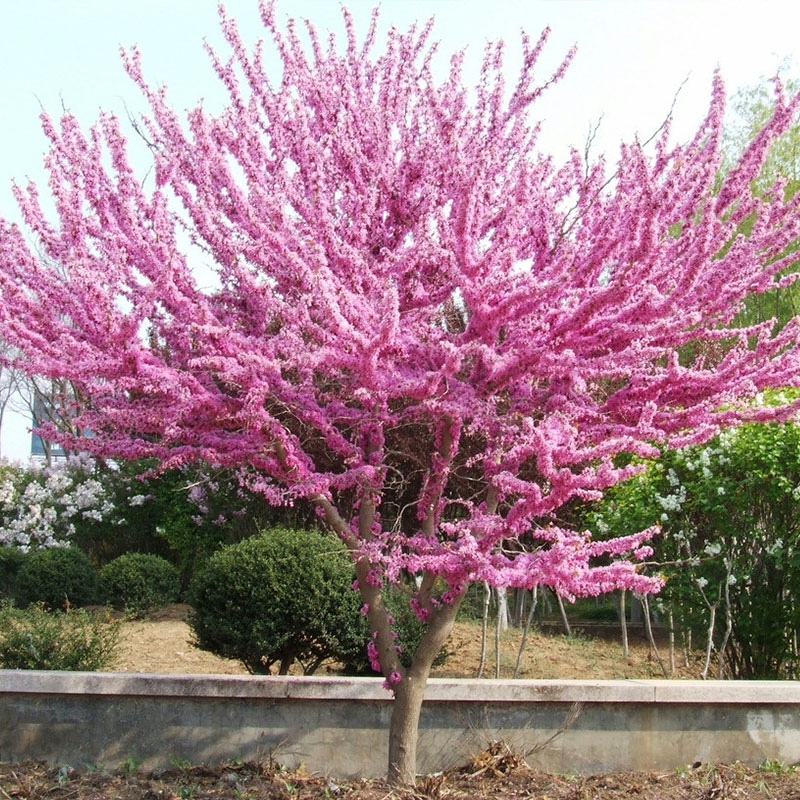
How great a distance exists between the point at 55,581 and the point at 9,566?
8.26 feet

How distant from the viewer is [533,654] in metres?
8.63

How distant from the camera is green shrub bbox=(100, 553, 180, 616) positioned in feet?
37.6

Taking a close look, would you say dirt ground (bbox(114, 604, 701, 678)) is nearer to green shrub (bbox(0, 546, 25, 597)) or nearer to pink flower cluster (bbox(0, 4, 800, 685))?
pink flower cluster (bbox(0, 4, 800, 685))

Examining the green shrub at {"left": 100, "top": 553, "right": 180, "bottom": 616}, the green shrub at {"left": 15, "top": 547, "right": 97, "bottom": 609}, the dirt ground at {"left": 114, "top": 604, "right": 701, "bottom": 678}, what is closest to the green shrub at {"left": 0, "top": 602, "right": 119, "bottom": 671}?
the dirt ground at {"left": 114, "top": 604, "right": 701, "bottom": 678}

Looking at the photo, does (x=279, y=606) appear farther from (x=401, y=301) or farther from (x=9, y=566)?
(x=9, y=566)

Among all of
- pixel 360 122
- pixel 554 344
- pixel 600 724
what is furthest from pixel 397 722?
pixel 360 122

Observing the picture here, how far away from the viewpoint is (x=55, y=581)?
11656 millimetres

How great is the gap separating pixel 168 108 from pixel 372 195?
1.12 m

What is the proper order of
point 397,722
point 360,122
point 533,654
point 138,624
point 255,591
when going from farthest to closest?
1. point 138,624
2. point 533,654
3. point 255,591
4. point 360,122
5. point 397,722

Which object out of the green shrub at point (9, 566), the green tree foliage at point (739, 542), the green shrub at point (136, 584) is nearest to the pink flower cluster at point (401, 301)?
the green tree foliage at point (739, 542)

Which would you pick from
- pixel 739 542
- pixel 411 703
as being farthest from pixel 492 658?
pixel 411 703

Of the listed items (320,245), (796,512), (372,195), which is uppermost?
(372,195)

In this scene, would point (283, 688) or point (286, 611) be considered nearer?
point (283, 688)

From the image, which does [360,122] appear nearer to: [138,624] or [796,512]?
[796,512]
